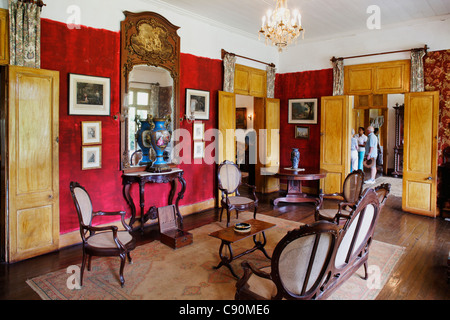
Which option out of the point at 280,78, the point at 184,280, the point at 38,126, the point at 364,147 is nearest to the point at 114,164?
the point at 38,126

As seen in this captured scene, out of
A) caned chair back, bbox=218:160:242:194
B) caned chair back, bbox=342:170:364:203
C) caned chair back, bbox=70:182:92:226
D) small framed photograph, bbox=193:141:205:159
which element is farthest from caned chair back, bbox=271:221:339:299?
small framed photograph, bbox=193:141:205:159

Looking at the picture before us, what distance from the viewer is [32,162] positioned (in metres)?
4.09

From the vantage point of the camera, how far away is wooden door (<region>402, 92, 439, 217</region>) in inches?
245

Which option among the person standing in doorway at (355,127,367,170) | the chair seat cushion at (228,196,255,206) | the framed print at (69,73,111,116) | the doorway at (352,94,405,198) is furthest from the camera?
the doorway at (352,94,405,198)

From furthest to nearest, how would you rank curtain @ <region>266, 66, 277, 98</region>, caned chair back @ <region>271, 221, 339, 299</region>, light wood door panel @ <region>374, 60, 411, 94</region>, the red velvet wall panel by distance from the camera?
1. curtain @ <region>266, 66, 277, 98</region>
2. the red velvet wall panel
3. light wood door panel @ <region>374, 60, 411, 94</region>
4. caned chair back @ <region>271, 221, 339, 299</region>

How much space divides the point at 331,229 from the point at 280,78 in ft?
23.1

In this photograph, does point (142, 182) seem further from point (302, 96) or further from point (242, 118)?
point (242, 118)

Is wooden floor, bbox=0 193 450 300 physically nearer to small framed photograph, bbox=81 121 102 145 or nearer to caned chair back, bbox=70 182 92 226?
caned chair back, bbox=70 182 92 226

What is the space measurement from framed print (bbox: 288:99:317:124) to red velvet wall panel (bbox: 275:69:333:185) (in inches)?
4.2

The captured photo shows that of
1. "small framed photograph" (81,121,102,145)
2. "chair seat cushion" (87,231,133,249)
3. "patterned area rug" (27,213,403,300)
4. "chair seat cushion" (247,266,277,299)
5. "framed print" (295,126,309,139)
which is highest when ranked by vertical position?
"framed print" (295,126,309,139)

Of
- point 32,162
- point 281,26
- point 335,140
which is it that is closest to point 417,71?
point 335,140

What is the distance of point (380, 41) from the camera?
6.96 m
